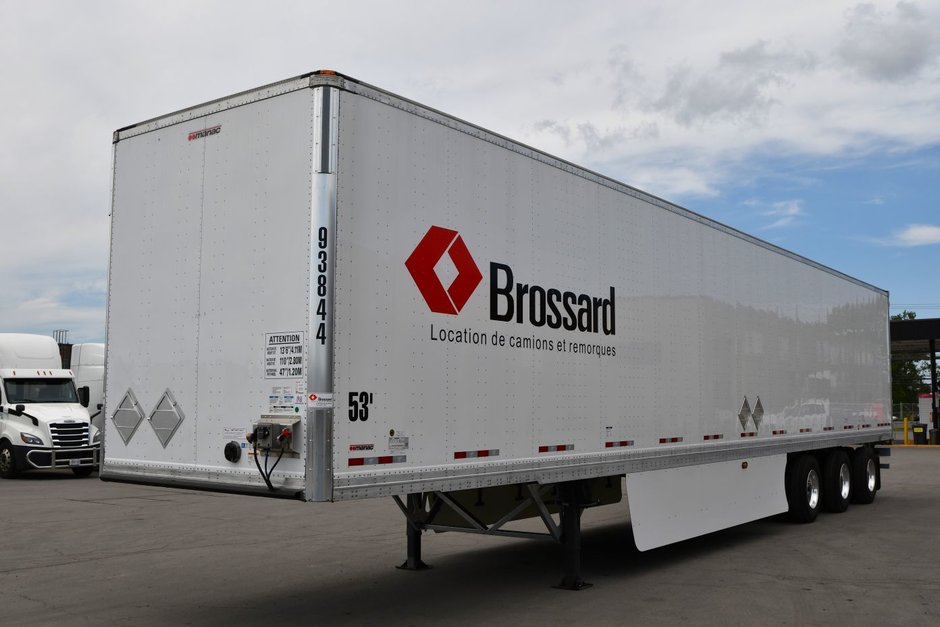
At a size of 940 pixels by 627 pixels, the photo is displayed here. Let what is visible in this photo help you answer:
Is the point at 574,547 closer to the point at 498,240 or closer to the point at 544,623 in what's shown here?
the point at 544,623

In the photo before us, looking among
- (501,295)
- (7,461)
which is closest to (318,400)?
(501,295)

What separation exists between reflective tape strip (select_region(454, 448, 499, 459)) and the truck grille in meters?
17.1

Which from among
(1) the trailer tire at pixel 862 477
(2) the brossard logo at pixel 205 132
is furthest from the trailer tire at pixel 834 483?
(2) the brossard logo at pixel 205 132

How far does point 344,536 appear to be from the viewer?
1229 cm

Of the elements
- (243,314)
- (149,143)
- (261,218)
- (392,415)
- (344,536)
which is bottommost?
(344,536)

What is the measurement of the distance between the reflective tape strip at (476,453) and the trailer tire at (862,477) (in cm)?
1050

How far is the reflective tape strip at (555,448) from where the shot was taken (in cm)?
816

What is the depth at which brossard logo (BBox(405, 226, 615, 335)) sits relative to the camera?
7.13 meters

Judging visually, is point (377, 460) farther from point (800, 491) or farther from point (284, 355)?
point (800, 491)

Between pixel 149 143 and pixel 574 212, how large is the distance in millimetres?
3968

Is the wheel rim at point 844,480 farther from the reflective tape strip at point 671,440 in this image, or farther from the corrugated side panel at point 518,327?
the reflective tape strip at point 671,440

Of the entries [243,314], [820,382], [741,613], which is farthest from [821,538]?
[243,314]

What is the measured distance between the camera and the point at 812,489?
13.7 m

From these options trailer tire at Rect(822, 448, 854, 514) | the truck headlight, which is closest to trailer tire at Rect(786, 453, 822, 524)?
trailer tire at Rect(822, 448, 854, 514)
